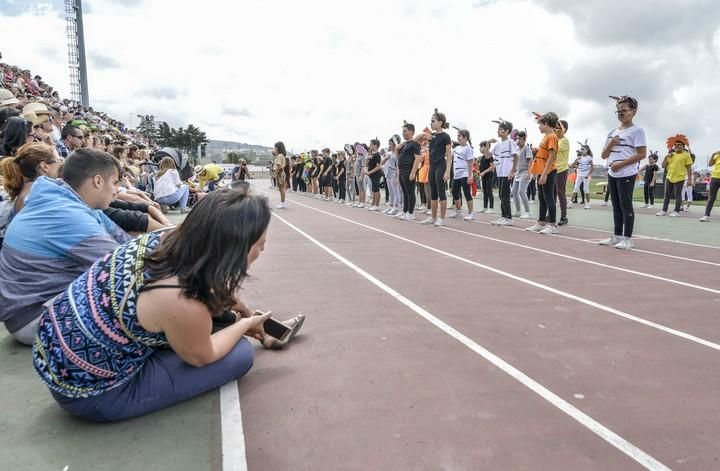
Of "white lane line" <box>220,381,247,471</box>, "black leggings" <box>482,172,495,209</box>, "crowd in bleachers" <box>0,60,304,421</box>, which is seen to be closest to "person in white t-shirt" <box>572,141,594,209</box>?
"black leggings" <box>482,172,495,209</box>

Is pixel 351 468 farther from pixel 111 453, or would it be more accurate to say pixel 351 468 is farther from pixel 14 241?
pixel 14 241

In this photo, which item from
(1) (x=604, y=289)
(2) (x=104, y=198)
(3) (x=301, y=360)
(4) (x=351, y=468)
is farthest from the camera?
(1) (x=604, y=289)

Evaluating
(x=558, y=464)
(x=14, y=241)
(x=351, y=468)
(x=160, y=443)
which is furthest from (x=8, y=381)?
(x=558, y=464)

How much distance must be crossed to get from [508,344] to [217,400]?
6.36ft

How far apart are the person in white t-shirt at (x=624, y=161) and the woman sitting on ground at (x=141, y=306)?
6762 millimetres

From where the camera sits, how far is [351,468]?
189 cm

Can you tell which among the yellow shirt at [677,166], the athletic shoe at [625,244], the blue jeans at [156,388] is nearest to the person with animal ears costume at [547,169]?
the athletic shoe at [625,244]

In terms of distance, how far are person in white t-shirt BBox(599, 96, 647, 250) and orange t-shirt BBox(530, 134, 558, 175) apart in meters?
1.26

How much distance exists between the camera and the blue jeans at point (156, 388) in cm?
218

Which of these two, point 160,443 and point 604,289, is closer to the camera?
point 160,443

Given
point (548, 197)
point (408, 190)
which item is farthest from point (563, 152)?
point (408, 190)

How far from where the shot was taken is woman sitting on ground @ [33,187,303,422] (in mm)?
1903

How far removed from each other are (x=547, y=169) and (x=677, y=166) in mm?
5823

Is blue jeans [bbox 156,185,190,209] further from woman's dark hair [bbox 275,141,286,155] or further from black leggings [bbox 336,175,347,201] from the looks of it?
black leggings [bbox 336,175,347,201]
